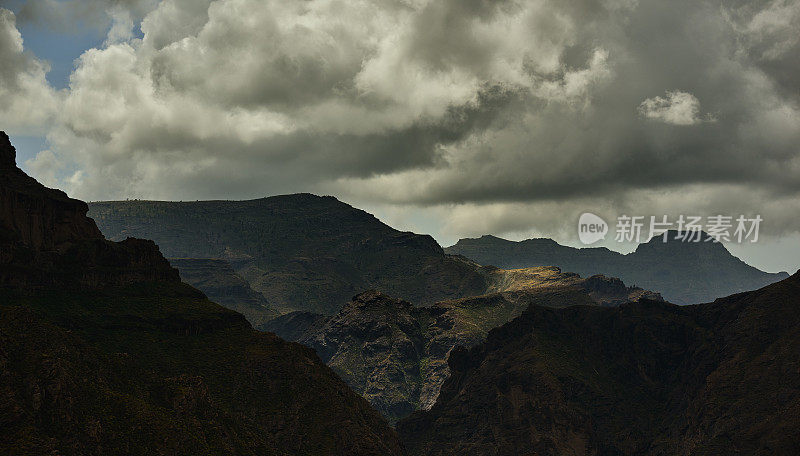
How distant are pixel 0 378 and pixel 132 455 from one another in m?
38.4

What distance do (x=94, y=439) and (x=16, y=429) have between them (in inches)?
882

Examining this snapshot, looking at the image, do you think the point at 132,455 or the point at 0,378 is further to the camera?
the point at 132,455

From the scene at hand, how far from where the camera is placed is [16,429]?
17500 centimetres

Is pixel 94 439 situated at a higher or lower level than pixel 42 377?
lower

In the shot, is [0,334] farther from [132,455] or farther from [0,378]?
[132,455]

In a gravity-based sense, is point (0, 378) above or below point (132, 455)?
above

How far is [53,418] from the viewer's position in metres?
189

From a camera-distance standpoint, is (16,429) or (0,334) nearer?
(16,429)

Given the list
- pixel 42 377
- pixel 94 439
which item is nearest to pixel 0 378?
pixel 42 377

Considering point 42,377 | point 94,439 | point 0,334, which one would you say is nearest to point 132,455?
point 94,439

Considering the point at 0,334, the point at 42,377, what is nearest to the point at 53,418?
the point at 42,377

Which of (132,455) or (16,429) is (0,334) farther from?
(132,455)

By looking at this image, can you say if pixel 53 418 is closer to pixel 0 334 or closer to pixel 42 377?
pixel 42 377

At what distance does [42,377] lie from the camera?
192750 mm
